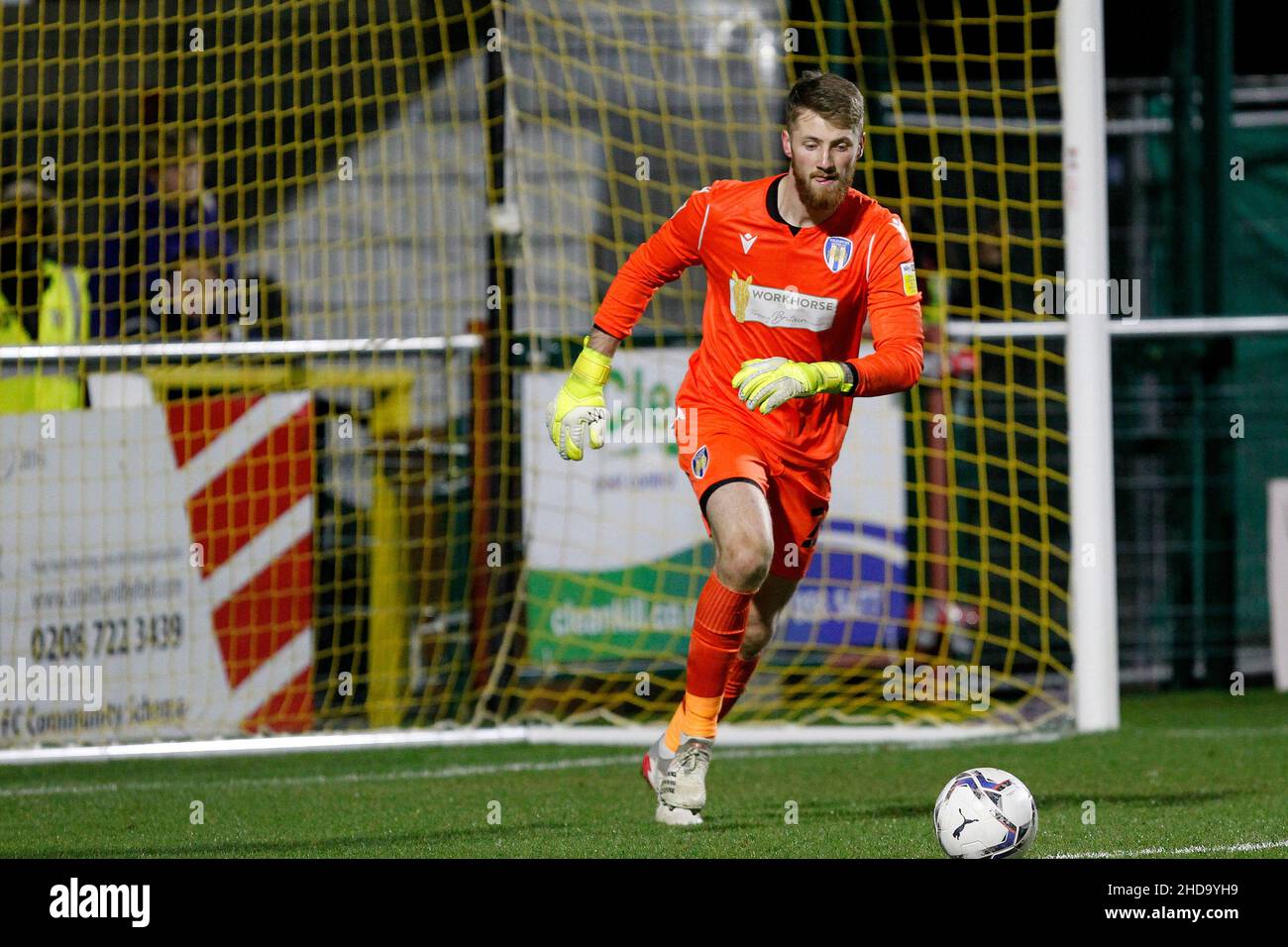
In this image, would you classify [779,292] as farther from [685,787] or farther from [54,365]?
[54,365]

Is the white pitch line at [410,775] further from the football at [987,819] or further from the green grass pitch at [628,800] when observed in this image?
the football at [987,819]

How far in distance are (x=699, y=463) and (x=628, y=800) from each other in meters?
1.20

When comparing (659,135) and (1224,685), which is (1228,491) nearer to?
(1224,685)

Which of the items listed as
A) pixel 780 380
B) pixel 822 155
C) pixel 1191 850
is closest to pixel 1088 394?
pixel 822 155

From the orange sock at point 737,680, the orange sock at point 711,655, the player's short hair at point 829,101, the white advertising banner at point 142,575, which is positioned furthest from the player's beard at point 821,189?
the white advertising banner at point 142,575

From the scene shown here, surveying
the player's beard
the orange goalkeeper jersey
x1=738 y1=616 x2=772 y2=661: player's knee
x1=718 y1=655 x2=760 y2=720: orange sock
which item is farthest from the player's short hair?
x1=718 y1=655 x2=760 y2=720: orange sock

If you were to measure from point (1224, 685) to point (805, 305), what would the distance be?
4978mm

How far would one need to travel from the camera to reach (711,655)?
5.57 metres

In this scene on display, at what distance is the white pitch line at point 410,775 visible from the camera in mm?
6766

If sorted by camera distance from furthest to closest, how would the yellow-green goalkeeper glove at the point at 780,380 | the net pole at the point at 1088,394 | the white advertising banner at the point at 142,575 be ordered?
the white advertising banner at the point at 142,575
the net pole at the point at 1088,394
the yellow-green goalkeeper glove at the point at 780,380

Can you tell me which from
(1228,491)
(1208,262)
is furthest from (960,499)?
(1208,262)

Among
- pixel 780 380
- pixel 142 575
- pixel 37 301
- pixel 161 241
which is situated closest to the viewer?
pixel 780 380

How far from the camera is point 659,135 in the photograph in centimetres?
1016

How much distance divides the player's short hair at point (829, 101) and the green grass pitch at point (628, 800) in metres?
1.95
